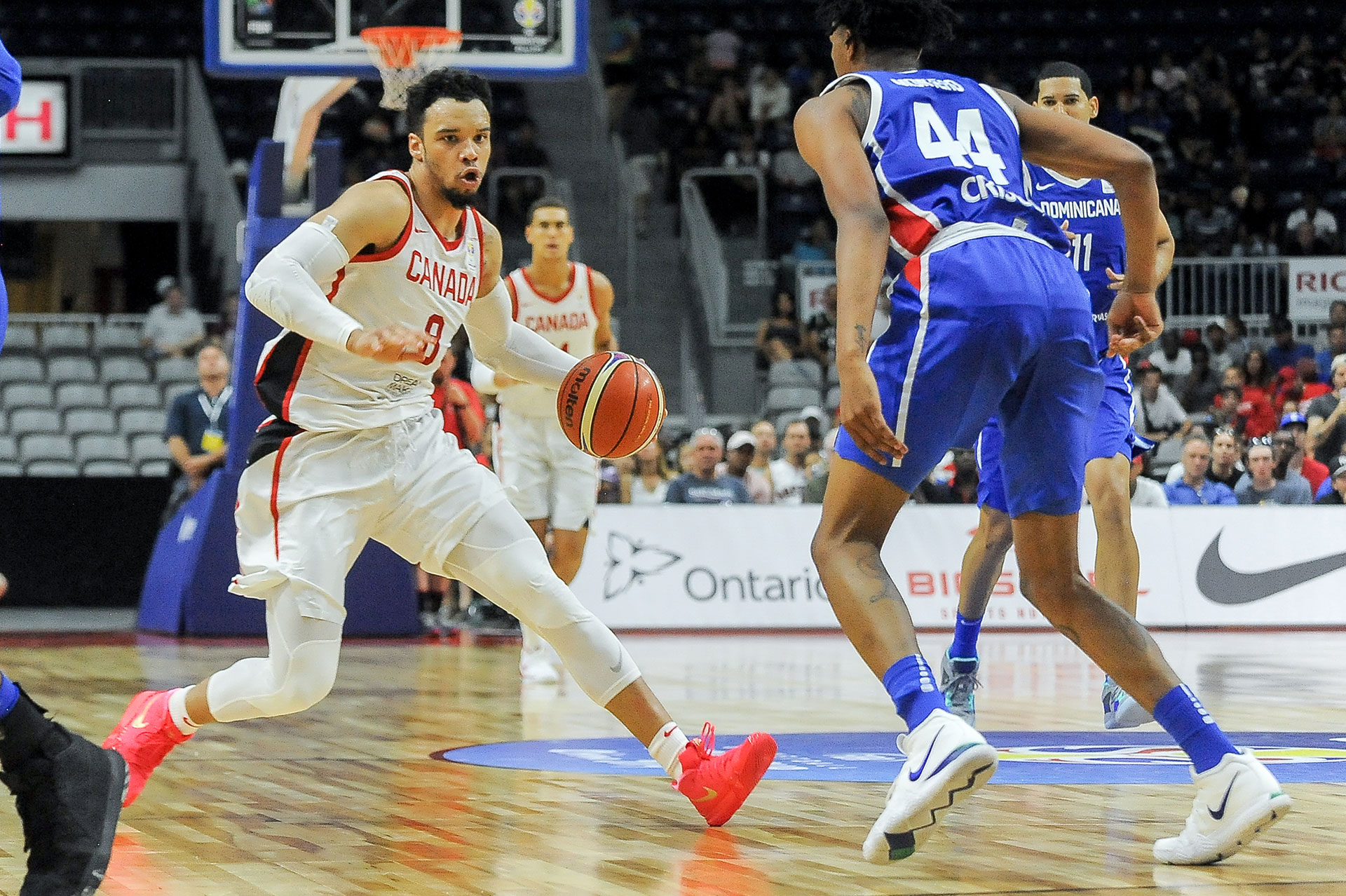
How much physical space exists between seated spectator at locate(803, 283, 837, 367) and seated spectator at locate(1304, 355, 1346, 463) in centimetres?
445

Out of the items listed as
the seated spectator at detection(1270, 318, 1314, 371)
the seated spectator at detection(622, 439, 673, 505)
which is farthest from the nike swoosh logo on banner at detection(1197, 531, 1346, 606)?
the seated spectator at detection(1270, 318, 1314, 371)

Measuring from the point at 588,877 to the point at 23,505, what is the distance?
40.0 feet

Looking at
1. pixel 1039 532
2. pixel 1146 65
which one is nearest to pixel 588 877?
pixel 1039 532

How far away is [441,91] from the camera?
4832mm

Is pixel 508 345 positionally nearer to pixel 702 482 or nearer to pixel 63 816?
pixel 63 816

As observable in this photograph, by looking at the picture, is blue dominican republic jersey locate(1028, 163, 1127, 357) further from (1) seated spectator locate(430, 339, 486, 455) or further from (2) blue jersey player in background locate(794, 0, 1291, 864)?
(1) seated spectator locate(430, 339, 486, 455)

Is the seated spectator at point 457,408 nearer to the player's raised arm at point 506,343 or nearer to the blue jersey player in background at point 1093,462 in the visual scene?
the blue jersey player in background at point 1093,462

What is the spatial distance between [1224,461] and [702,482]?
3971mm

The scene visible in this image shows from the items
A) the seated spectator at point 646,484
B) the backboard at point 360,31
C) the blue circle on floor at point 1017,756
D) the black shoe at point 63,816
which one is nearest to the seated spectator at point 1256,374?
the seated spectator at point 646,484

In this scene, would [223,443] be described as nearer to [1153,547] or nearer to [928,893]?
[1153,547]

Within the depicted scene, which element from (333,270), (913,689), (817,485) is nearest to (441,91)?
(333,270)

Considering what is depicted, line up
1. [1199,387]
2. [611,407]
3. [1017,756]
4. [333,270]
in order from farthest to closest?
[1199,387] → [1017,756] → [611,407] → [333,270]

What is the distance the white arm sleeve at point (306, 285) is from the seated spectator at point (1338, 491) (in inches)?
418

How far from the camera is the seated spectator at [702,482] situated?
43.1 ft
